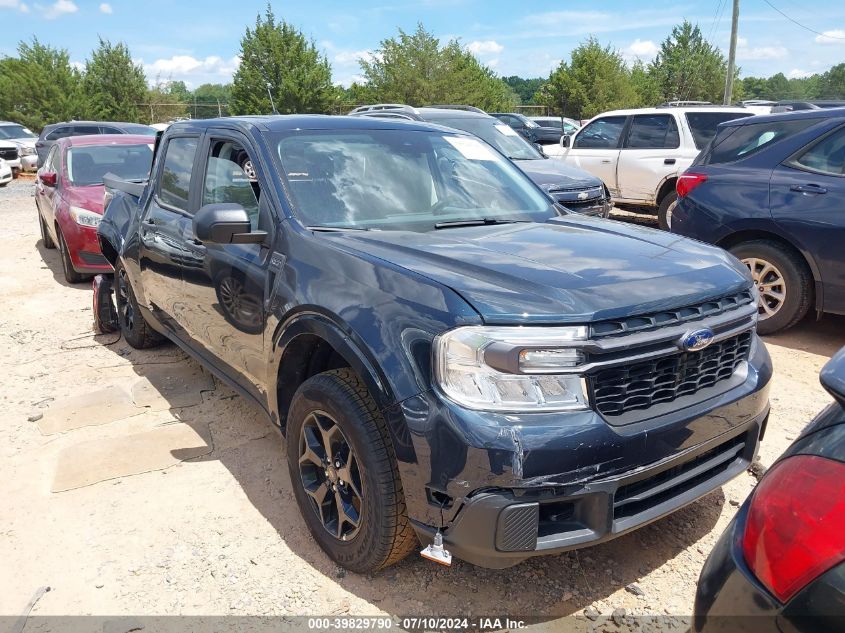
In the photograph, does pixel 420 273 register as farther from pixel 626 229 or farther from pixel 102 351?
pixel 102 351

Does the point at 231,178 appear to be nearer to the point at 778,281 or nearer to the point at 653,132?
the point at 778,281

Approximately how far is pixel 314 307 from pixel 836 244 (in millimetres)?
4151

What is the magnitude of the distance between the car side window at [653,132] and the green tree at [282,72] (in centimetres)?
2681

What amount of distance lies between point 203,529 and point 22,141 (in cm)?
2484

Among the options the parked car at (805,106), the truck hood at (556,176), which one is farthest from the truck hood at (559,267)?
the parked car at (805,106)

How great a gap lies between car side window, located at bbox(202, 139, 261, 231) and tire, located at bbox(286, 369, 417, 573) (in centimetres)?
106

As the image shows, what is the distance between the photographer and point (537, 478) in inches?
83.2

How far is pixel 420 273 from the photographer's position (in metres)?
2.44

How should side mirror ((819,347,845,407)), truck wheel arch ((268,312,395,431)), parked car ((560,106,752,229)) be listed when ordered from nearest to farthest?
side mirror ((819,347,845,407))
truck wheel arch ((268,312,395,431))
parked car ((560,106,752,229))

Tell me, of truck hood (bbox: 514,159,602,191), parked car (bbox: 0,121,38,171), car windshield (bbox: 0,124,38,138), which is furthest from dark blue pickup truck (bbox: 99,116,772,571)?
car windshield (bbox: 0,124,38,138)

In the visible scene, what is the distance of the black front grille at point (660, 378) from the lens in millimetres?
2230

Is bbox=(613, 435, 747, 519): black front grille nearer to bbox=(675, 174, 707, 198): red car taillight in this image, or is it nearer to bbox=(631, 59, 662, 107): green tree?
bbox=(675, 174, 707, 198): red car taillight

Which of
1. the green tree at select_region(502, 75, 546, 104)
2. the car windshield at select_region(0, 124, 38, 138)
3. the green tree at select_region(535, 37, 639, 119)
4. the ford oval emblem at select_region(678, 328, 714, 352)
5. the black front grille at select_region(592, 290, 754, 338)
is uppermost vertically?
the green tree at select_region(502, 75, 546, 104)

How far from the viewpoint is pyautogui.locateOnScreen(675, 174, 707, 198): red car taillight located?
5973 millimetres
